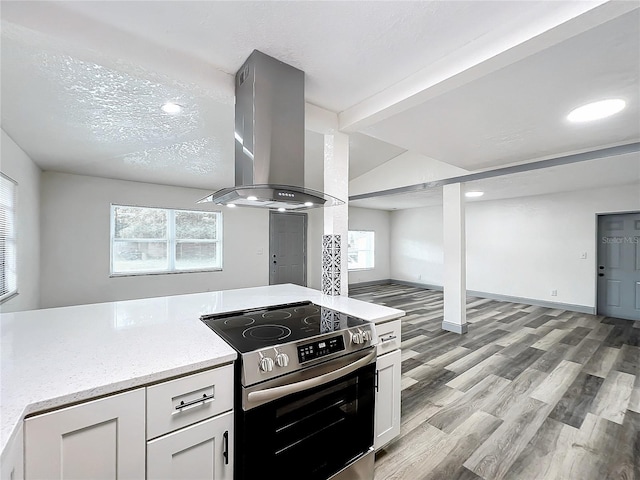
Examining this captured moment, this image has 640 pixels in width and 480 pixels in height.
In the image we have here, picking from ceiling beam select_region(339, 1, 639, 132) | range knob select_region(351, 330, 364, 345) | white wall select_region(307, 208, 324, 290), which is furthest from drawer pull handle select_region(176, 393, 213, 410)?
white wall select_region(307, 208, 324, 290)

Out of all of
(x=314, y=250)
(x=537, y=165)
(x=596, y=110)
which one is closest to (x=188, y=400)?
(x=596, y=110)

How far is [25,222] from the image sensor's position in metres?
3.32

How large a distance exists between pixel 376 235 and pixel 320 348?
23.3ft

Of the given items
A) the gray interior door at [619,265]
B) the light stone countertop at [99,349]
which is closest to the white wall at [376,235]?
the gray interior door at [619,265]

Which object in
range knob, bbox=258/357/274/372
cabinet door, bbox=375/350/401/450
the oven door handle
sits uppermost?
range knob, bbox=258/357/274/372

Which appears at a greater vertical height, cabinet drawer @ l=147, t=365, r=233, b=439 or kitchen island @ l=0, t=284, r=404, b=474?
kitchen island @ l=0, t=284, r=404, b=474

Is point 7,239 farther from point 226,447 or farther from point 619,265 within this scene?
point 619,265

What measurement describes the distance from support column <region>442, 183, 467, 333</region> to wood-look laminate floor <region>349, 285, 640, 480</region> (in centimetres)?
23

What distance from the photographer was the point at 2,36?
4.79ft

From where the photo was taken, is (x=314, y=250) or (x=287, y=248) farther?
(x=314, y=250)

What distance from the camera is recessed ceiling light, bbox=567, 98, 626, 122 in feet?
7.07

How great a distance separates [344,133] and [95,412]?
7.77 ft

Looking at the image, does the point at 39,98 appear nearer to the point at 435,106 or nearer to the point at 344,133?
the point at 344,133

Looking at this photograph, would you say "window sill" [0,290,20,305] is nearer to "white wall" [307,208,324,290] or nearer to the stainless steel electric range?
the stainless steel electric range
